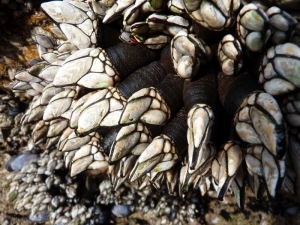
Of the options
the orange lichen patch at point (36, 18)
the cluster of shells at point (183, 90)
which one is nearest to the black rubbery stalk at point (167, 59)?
the cluster of shells at point (183, 90)

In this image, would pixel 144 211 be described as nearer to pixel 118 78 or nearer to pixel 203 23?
pixel 118 78

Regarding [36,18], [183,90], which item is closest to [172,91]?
[183,90]

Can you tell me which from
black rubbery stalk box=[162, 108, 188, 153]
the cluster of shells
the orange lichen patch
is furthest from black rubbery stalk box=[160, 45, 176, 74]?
the orange lichen patch

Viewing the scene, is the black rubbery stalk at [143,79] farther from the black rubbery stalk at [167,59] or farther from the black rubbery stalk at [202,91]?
the black rubbery stalk at [202,91]

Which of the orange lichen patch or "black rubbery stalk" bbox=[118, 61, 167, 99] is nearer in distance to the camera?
"black rubbery stalk" bbox=[118, 61, 167, 99]

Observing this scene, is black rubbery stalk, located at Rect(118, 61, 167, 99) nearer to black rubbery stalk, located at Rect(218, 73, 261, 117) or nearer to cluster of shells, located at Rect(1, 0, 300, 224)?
cluster of shells, located at Rect(1, 0, 300, 224)

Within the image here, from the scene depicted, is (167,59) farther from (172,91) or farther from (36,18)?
(36,18)
